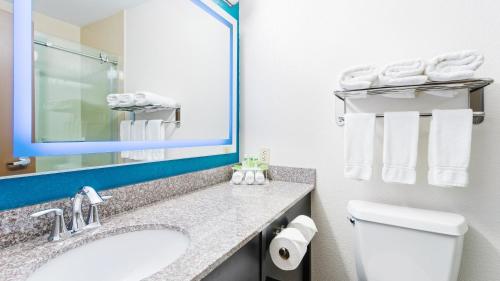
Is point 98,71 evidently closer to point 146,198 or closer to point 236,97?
point 146,198

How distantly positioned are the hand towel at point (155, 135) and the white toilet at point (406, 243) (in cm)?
95

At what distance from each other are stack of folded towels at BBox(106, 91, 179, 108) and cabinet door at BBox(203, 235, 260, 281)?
71cm

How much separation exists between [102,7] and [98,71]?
9.9 inches

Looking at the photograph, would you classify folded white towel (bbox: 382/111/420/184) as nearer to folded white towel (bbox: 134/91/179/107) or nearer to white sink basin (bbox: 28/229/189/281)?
white sink basin (bbox: 28/229/189/281)

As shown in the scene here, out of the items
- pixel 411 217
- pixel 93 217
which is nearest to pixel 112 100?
pixel 93 217

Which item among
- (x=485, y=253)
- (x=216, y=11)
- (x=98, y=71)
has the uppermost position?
(x=216, y=11)

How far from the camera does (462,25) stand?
106 cm

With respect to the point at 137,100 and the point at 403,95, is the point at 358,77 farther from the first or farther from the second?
the point at 137,100

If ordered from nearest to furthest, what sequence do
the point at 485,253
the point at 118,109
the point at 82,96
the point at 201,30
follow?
the point at 82,96 → the point at 118,109 → the point at 485,253 → the point at 201,30

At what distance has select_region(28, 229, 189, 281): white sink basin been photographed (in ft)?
2.04

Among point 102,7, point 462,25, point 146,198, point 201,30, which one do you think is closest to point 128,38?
point 102,7

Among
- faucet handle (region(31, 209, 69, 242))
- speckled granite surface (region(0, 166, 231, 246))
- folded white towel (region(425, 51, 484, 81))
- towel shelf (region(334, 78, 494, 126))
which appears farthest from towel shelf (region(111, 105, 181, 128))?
folded white towel (region(425, 51, 484, 81))

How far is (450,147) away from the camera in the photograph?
0.95 meters

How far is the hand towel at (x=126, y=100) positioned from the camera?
0.90 m
